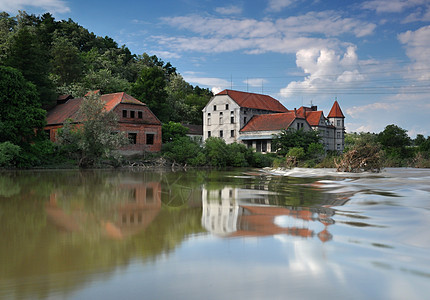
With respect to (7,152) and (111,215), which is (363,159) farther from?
(7,152)

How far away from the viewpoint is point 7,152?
29156 millimetres

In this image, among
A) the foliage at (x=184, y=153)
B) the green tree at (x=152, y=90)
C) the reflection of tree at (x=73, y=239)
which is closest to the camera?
the reflection of tree at (x=73, y=239)

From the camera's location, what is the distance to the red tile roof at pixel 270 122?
2285 inches

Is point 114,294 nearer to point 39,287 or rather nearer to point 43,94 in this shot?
point 39,287

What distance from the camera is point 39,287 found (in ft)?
16.0

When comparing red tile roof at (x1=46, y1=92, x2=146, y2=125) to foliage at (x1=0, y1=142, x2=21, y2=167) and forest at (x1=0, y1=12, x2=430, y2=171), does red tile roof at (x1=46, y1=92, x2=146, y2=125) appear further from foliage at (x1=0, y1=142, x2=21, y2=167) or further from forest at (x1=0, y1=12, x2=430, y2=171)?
foliage at (x1=0, y1=142, x2=21, y2=167)

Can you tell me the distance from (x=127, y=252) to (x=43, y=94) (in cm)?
4403

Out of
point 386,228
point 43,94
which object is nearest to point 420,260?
point 386,228

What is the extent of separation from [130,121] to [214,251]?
3917cm

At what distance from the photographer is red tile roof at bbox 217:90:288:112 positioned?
66.4m

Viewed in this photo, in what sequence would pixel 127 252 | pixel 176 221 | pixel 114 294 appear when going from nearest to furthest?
pixel 114 294, pixel 127 252, pixel 176 221

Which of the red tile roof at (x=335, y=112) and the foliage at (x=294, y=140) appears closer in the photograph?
the foliage at (x=294, y=140)

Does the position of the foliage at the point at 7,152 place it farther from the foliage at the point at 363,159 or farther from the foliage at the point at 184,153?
the foliage at the point at 363,159

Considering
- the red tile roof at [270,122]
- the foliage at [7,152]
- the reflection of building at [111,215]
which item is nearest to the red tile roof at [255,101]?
the red tile roof at [270,122]
